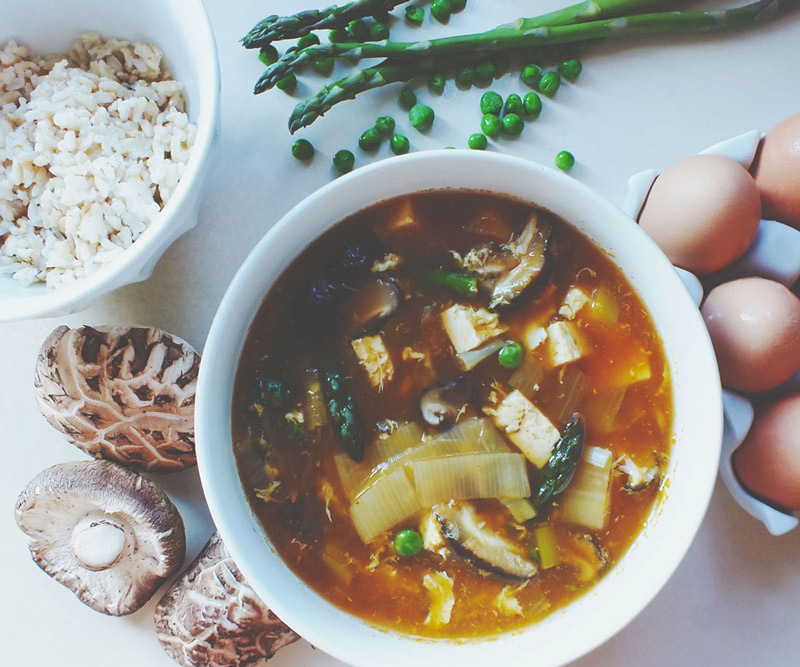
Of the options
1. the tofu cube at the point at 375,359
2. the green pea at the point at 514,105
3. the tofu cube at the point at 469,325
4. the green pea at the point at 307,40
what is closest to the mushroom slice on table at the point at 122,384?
the tofu cube at the point at 375,359

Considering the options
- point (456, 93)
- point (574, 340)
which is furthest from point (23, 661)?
point (456, 93)

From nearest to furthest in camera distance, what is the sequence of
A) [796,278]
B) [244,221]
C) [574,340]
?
1. [574,340]
2. [796,278]
3. [244,221]

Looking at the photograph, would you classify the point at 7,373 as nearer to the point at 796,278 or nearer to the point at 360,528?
the point at 360,528

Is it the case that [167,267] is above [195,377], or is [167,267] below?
above

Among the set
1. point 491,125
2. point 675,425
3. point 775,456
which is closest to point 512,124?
point 491,125

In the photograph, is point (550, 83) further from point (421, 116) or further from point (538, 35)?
point (421, 116)

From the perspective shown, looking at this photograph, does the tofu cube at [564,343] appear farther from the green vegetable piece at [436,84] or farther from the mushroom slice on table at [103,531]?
the mushroom slice on table at [103,531]
